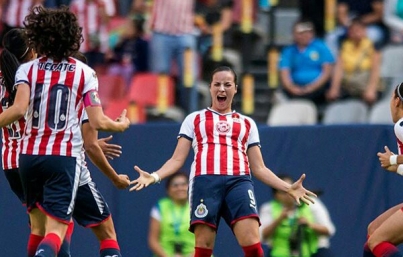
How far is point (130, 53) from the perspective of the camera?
14.8m

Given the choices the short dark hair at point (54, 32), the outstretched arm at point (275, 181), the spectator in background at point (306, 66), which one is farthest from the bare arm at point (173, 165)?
the spectator in background at point (306, 66)

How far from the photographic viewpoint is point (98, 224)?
8969 mm

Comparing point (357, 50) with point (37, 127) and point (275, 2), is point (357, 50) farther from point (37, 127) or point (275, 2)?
point (37, 127)

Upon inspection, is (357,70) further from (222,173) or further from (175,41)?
(222,173)

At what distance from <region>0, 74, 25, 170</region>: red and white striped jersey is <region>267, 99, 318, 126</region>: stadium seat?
498 centimetres

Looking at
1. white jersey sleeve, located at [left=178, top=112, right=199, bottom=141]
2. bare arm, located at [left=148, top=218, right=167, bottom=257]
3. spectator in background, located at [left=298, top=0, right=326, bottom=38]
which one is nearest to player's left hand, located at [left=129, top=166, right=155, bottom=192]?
white jersey sleeve, located at [left=178, top=112, right=199, bottom=141]

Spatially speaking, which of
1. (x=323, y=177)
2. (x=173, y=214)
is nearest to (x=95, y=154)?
(x=173, y=214)

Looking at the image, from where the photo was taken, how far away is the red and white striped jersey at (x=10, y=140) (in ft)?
29.7

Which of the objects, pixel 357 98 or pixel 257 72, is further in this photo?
pixel 257 72

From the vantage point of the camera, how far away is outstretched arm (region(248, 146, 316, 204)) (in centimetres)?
910

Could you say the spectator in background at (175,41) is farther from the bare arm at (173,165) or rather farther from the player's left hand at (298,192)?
the player's left hand at (298,192)

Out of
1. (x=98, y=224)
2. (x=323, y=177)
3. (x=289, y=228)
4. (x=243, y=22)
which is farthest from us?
(x=243, y=22)

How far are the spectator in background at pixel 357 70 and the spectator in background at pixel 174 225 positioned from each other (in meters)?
3.63

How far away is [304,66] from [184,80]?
1.50 meters
